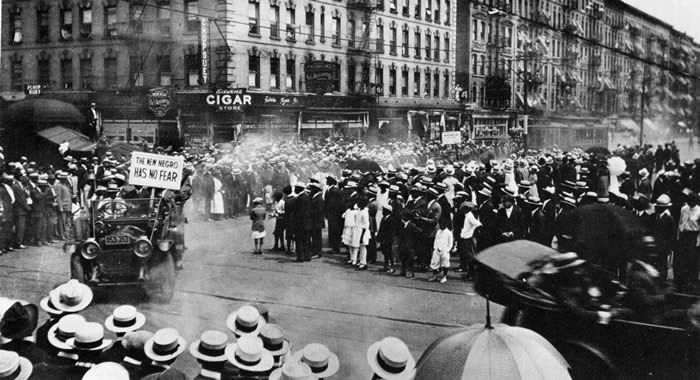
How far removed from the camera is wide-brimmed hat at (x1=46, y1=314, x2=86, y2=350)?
4.14m

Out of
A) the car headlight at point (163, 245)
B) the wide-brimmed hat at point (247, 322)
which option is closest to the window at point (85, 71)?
the car headlight at point (163, 245)

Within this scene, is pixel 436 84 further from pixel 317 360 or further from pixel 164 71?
pixel 317 360

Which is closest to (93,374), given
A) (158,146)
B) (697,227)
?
(158,146)

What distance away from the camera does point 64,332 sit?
4164 millimetres

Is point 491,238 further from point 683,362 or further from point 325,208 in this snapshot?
point 683,362

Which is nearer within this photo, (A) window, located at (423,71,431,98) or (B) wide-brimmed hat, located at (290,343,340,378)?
(B) wide-brimmed hat, located at (290,343,340,378)

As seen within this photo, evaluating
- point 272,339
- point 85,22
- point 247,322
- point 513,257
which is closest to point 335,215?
point 85,22

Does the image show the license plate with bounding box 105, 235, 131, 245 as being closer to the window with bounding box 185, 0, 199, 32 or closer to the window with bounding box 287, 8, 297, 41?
the window with bounding box 185, 0, 199, 32

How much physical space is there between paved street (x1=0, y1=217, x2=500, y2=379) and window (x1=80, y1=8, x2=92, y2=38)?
4029mm

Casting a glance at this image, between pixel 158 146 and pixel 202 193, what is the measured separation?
27.4ft

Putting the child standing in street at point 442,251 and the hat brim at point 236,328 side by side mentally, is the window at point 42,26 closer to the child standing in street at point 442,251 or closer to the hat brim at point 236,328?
the hat brim at point 236,328

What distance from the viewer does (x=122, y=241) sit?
31.4ft

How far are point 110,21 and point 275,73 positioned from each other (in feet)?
15.8

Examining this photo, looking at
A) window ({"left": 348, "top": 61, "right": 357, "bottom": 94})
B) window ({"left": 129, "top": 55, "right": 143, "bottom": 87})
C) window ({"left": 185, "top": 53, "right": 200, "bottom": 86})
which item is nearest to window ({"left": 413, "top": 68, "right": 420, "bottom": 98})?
window ({"left": 348, "top": 61, "right": 357, "bottom": 94})
